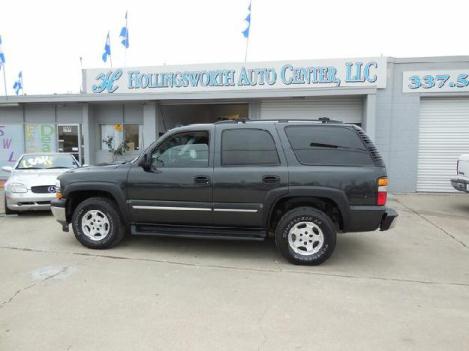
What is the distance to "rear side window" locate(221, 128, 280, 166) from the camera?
5.48 m

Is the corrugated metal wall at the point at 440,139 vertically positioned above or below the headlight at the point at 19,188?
above

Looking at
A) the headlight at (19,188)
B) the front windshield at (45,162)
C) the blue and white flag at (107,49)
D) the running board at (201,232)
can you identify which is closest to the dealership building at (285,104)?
the blue and white flag at (107,49)

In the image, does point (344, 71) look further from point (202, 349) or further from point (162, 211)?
point (202, 349)

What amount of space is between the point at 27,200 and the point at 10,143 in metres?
8.64

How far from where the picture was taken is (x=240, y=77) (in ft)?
44.2

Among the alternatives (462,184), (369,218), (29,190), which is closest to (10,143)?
(29,190)

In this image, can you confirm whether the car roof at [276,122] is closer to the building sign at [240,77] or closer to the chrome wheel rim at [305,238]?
the chrome wheel rim at [305,238]

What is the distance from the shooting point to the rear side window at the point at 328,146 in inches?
209

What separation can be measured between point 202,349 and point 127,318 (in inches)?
36.7

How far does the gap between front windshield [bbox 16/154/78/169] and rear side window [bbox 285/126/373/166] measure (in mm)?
6534

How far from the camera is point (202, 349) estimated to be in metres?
3.20

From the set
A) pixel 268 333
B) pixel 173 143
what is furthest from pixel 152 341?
pixel 173 143

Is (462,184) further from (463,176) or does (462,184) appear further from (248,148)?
(248,148)

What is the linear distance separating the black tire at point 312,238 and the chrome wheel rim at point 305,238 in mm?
14
